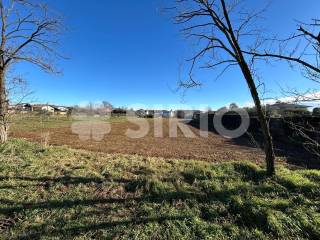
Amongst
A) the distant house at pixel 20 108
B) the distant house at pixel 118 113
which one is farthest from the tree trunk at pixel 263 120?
the distant house at pixel 118 113

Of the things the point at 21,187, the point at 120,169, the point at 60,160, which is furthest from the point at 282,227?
the point at 60,160

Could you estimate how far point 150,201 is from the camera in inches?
153

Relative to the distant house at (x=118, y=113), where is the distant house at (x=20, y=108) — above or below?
below

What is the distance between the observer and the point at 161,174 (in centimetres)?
504

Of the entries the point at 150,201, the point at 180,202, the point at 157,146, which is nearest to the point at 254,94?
the point at 180,202

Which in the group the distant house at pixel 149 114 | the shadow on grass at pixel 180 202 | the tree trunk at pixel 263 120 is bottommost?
the shadow on grass at pixel 180 202

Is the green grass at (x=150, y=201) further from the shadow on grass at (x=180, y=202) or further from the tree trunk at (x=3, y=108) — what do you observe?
the tree trunk at (x=3, y=108)

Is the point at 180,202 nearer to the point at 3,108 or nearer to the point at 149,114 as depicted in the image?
the point at 3,108

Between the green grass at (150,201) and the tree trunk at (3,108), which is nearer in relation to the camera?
the green grass at (150,201)

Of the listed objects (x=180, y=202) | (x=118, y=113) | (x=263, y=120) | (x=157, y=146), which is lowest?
(x=180, y=202)

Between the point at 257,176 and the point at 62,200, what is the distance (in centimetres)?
383

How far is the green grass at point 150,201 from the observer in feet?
10.2

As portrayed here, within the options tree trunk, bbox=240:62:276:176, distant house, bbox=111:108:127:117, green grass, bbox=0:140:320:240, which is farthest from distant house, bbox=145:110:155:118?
tree trunk, bbox=240:62:276:176

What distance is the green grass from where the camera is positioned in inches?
123
